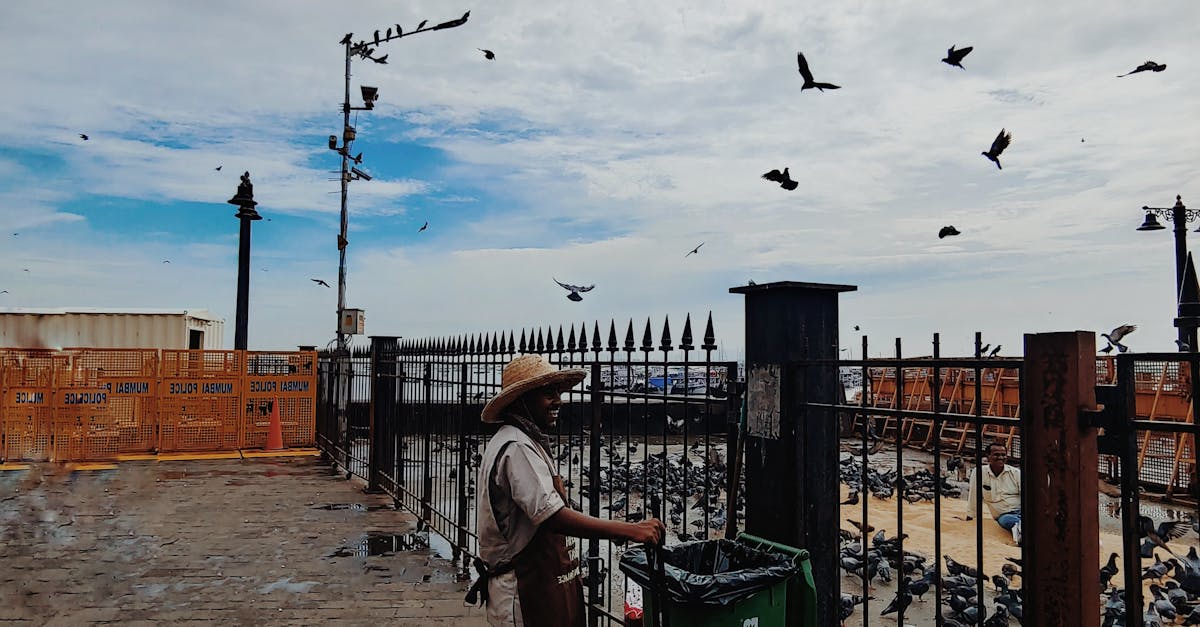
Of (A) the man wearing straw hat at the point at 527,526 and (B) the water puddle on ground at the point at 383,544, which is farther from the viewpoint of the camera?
(B) the water puddle on ground at the point at 383,544

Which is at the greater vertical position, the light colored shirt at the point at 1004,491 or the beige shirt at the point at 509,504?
the beige shirt at the point at 509,504

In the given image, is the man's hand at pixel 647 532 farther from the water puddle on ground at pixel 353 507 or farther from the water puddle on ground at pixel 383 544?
the water puddle on ground at pixel 353 507

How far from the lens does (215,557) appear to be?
7539 millimetres

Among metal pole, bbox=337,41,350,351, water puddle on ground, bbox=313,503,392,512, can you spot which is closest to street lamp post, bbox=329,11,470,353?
metal pole, bbox=337,41,350,351

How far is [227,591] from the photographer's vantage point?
648 cm

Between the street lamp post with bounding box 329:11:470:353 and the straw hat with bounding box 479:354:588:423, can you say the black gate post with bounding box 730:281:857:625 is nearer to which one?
the straw hat with bounding box 479:354:588:423

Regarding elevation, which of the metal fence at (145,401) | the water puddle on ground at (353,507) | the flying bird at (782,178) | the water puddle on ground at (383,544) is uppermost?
the flying bird at (782,178)

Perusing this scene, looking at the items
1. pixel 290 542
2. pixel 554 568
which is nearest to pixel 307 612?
pixel 290 542

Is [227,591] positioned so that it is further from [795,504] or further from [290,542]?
[795,504]

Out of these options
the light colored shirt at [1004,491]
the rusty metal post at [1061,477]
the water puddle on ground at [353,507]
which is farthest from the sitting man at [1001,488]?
the rusty metal post at [1061,477]

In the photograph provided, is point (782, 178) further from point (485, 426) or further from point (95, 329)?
point (95, 329)

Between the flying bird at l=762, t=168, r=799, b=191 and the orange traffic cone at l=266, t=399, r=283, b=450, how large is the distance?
13368mm

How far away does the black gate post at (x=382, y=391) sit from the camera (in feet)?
33.7

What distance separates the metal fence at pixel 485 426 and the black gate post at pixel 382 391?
0.02 metres
